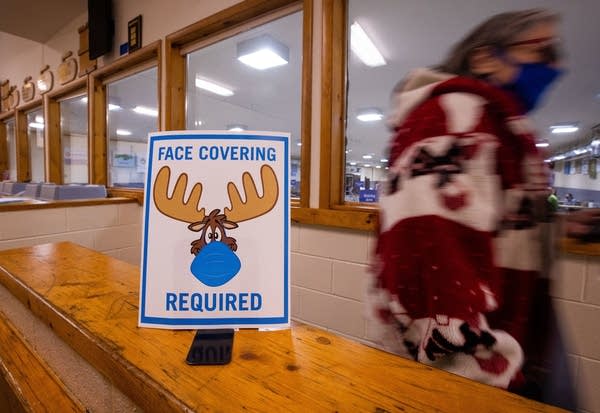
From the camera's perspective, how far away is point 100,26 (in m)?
2.85

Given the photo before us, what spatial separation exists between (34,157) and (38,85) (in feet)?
4.08

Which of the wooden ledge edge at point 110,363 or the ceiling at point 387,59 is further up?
the ceiling at point 387,59

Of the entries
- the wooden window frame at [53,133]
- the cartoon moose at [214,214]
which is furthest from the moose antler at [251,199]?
the wooden window frame at [53,133]

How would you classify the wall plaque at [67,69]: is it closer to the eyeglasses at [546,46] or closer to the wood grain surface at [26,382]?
the wood grain surface at [26,382]

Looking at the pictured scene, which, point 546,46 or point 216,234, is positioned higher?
point 546,46

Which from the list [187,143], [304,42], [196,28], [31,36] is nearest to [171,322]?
[187,143]

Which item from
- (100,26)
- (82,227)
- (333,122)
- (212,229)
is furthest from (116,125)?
(212,229)

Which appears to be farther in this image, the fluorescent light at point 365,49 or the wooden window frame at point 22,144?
the wooden window frame at point 22,144

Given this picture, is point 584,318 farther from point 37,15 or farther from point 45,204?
point 37,15

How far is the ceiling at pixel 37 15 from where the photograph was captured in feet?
10.2

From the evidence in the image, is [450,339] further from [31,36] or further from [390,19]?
[31,36]

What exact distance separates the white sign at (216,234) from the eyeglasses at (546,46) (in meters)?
0.49

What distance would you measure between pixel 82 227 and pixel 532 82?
2.63 meters

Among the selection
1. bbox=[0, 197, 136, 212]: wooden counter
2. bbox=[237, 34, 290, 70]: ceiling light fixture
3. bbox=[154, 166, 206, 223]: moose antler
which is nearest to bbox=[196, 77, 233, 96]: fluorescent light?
bbox=[237, 34, 290, 70]: ceiling light fixture
